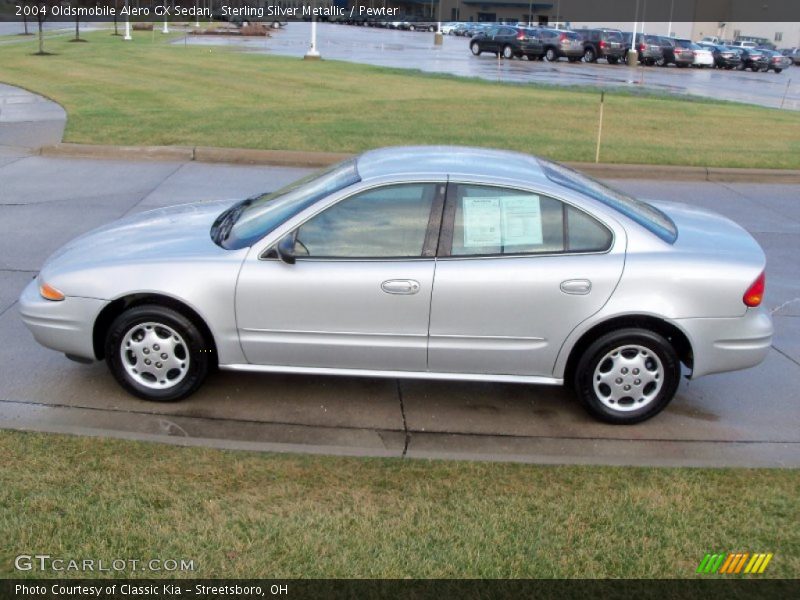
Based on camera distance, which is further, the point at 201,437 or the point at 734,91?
the point at 734,91

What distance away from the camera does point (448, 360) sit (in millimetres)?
5480

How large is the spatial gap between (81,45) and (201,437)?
3842 cm

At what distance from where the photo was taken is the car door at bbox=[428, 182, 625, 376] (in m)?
5.34

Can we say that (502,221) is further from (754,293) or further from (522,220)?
(754,293)

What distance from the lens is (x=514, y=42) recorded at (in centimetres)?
4653

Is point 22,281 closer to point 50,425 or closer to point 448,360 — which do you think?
point 50,425

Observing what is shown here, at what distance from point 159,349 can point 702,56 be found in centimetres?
5033

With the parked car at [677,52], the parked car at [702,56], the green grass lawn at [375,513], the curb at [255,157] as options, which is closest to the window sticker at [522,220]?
the green grass lawn at [375,513]

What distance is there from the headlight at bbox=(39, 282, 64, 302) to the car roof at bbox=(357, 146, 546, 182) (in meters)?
1.95

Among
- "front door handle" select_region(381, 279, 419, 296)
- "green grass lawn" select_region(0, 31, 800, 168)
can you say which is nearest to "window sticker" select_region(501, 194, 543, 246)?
"front door handle" select_region(381, 279, 419, 296)

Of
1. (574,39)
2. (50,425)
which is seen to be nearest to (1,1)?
(574,39)

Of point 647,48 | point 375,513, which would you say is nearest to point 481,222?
point 375,513

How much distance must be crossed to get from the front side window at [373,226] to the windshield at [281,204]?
0.48ft

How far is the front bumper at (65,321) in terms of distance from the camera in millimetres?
5480
